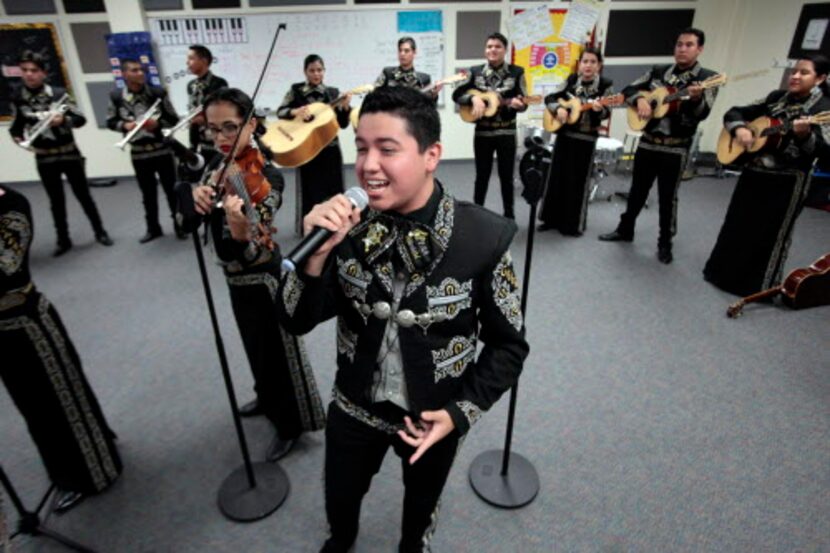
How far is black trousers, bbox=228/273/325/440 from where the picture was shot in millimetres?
1917

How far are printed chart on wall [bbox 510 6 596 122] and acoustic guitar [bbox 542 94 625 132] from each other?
2369mm

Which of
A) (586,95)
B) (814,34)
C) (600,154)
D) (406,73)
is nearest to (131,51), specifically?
(406,73)

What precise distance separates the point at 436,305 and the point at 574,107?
351 cm

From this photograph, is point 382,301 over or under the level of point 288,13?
under

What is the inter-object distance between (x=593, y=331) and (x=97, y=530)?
2734mm

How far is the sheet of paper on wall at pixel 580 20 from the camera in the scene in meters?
6.16

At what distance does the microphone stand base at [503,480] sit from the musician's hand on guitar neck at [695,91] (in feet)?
9.42

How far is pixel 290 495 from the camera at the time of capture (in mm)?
2080

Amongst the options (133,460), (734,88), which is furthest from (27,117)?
(734,88)

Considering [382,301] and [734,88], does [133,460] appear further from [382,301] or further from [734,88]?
[734,88]

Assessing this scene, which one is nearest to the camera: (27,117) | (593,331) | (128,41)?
(593,331)

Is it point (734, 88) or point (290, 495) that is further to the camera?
point (734, 88)

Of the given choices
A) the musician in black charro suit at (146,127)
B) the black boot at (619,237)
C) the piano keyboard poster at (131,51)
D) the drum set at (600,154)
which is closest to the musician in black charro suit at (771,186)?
the black boot at (619,237)

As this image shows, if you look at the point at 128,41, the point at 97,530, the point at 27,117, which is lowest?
the point at 97,530
